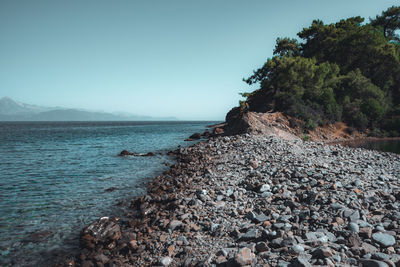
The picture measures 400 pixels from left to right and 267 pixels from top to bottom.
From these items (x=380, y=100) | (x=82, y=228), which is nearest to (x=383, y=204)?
(x=82, y=228)

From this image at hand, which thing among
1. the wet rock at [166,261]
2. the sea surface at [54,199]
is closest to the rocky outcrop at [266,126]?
the sea surface at [54,199]

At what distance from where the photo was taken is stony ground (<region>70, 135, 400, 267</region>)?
389 cm

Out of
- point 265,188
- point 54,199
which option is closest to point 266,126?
point 265,188

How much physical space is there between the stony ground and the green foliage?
900 inches

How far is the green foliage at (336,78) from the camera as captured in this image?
3009cm

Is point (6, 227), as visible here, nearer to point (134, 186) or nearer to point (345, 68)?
point (134, 186)

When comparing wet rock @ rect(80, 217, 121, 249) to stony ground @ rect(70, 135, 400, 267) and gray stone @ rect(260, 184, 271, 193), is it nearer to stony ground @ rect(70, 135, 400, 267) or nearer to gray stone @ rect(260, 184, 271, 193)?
stony ground @ rect(70, 135, 400, 267)

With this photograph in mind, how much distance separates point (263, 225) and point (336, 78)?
35.8 meters

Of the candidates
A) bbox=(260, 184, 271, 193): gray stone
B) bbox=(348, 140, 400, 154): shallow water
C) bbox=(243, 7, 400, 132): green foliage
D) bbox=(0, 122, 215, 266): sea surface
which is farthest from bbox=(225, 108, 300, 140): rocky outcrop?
bbox=(260, 184, 271, 193): gray stone

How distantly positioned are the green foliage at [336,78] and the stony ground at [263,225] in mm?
22850

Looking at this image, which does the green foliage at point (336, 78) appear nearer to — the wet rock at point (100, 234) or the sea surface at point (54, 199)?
the sea surface at point (54, 199)

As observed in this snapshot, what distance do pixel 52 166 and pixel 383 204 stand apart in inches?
762

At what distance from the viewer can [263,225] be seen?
5.20 m

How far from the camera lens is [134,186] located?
10.7 meters
